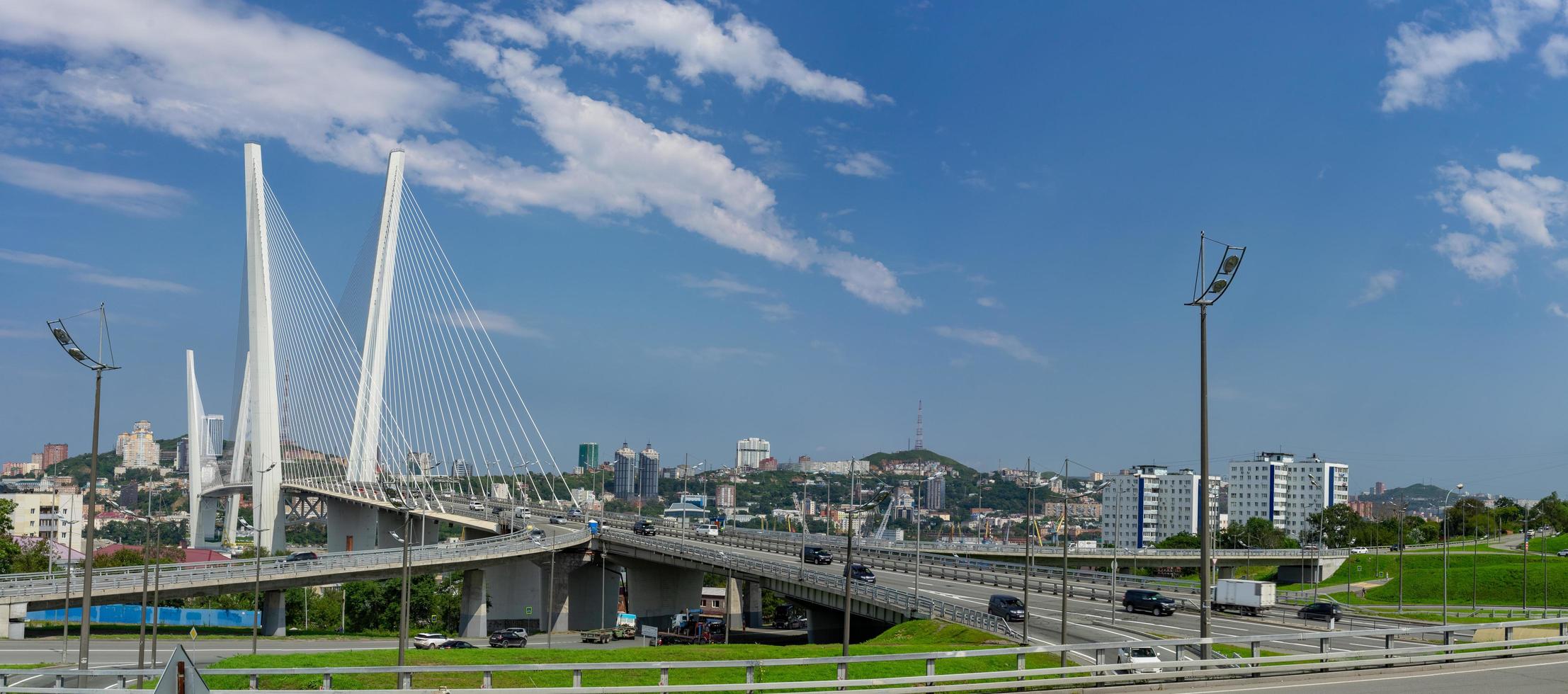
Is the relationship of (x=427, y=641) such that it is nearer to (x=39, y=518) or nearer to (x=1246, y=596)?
(x=1246, y=596)

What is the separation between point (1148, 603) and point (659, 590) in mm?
45080

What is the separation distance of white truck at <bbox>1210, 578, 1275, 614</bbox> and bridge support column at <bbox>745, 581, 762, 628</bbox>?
143 feet

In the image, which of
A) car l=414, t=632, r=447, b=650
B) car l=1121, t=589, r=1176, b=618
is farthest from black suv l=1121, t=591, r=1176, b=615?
car l=414, t=632, r=447, b=650

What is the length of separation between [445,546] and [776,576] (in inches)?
1028

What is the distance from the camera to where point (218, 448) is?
15475cm

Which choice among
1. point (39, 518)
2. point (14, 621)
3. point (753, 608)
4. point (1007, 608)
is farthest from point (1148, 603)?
point (39, 518)

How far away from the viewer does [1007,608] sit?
5225cm

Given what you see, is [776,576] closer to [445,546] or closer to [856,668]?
[445,546]

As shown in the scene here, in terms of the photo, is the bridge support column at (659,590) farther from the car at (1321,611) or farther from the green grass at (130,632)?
the car at (1321,611)

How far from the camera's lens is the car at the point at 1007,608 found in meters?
50.6

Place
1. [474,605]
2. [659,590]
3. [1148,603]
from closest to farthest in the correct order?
[1148,603]
[474,605]
[659,590]

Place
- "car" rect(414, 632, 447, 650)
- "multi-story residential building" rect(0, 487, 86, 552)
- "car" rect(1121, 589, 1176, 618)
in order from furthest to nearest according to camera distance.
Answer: "multi-story residential building" rect(0, 487, 86, 552)
"car" rect(414, 632, 447, 650)
"car" rect(1121, 589, 1176, 618)

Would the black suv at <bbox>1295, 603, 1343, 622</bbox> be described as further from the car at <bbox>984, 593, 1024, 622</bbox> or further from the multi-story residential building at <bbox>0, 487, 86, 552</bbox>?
the multi-story residential building at <bbox>0, 487, 86, 552</bbox>

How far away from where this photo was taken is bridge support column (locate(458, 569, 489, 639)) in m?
82.9
